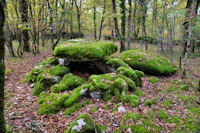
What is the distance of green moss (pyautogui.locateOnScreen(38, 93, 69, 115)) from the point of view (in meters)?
4.48

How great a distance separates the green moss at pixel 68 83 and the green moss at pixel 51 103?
68 cm

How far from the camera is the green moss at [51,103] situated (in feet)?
14.7

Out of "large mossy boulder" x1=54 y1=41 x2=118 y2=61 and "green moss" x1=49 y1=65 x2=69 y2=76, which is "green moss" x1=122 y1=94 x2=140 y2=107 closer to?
"large mossy boulder" x1=54 y1=41 x2=118 y2=61

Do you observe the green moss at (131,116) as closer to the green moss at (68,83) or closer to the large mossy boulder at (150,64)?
the green moss at (68,83)

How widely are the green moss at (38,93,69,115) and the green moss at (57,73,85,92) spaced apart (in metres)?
0.68

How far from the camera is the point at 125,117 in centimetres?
399

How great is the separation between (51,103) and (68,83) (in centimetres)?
140

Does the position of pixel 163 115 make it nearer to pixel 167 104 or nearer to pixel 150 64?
pixel 167 104

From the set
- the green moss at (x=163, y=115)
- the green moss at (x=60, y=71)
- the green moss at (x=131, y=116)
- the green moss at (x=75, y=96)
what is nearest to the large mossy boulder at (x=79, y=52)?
the green moss at (x=60, y=71)

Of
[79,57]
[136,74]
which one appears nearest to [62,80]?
[79,57]

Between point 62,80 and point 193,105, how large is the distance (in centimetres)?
624

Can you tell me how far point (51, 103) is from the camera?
15.5 ft

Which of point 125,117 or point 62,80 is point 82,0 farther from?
point 125,117

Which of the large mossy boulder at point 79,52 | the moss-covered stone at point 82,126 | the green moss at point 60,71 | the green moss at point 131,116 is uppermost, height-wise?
the large mossy boulder at point 79,52
